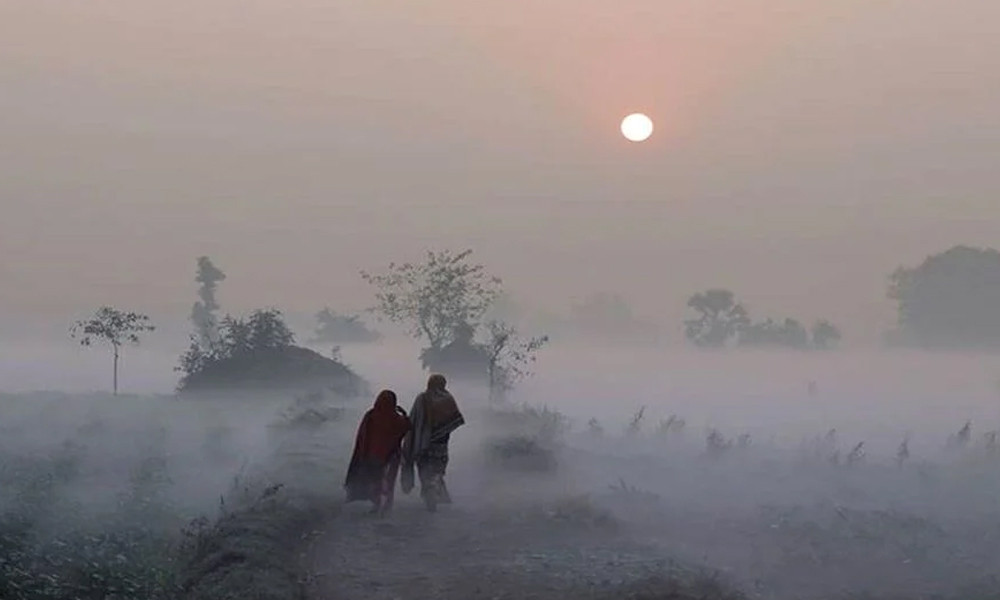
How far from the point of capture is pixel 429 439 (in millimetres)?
17234

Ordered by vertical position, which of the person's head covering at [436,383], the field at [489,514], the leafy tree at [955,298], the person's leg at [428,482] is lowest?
the field at [489,514]

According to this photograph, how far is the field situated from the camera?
14008 mm

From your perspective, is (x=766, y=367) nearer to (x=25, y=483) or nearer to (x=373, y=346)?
(x=373, y=346)

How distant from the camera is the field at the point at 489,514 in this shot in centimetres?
1401

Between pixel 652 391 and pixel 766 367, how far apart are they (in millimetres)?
34431

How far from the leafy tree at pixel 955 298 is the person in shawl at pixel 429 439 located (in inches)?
4206

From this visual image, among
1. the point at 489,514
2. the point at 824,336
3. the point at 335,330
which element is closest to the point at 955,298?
the point at 824,336

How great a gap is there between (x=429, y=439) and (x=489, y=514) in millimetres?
1913

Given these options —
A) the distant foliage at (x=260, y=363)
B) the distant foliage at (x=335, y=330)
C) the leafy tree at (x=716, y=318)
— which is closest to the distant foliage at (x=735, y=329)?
the leafy tree at (x=716, y=318)

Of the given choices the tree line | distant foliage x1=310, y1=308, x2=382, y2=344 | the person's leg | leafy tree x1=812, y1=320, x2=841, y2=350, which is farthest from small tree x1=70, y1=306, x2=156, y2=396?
leafy tree x1=812, y1=320, x2=841, y2=350

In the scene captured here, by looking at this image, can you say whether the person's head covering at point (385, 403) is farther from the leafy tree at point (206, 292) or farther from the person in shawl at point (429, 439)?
the leafy tree at point (206, 292)

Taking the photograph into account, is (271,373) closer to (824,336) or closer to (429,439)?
(429,439)

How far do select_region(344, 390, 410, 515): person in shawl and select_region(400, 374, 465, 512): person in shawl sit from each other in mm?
374

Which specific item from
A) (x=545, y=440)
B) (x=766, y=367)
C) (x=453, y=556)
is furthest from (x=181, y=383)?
(x=766, y=367)
